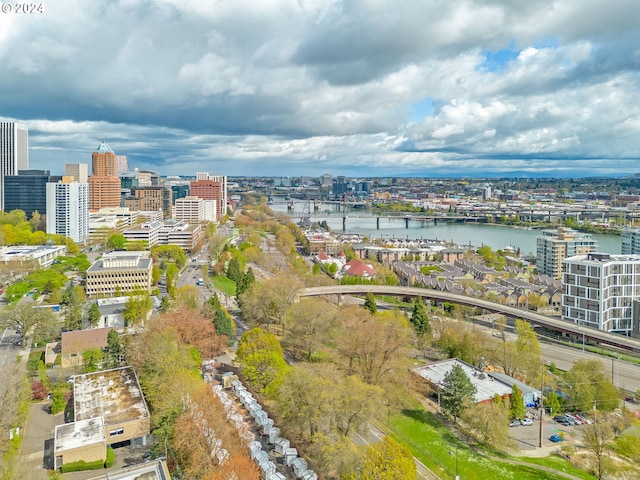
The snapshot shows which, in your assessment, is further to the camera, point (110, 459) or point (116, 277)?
point (116, 277)

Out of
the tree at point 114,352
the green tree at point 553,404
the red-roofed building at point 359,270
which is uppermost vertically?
the red-roofed building at point 359,270

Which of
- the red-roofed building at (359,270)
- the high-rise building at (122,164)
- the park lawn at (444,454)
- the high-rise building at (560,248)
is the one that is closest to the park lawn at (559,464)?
the park lawn at (444,454)

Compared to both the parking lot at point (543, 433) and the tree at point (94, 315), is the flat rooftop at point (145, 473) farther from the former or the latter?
the tree at point (94, 315)

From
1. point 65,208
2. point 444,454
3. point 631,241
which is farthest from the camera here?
point 631,241

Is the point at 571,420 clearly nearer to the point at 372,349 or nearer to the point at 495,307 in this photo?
the point at 372,349

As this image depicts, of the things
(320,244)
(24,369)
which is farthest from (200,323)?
(320,244)

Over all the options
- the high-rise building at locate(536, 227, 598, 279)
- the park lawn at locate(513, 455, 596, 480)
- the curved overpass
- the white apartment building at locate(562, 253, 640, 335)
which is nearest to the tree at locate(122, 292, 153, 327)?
the curved overpass

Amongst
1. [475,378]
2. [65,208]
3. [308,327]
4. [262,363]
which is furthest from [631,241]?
[65,208]
